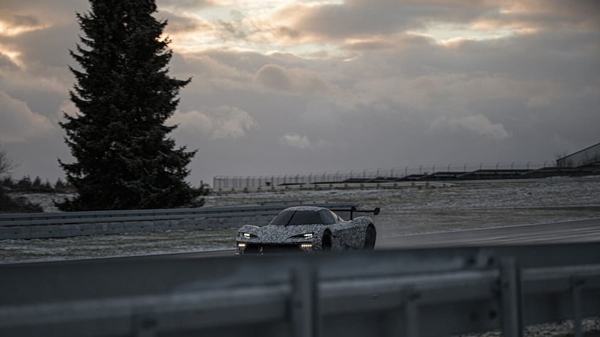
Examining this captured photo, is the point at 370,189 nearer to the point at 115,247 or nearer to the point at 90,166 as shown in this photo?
the point at 90,166

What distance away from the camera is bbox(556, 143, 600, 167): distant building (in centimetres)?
9825

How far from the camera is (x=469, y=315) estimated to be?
212 inches

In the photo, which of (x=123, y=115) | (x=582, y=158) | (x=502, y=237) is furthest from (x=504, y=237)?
(x=582, y=158)

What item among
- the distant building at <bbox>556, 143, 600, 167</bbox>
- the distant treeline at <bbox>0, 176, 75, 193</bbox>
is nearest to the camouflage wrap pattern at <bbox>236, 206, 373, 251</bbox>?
the distant treeline at <bbox>0, 176, 75, 193</bbox>

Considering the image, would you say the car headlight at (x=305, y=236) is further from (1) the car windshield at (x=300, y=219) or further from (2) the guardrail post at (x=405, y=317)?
(2) the guardrail post at (x=405, y=317)

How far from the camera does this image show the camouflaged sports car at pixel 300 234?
1664 cm

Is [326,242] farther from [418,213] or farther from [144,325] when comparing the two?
[418,213]

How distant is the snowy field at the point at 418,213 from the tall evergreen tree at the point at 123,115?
722 centimetres

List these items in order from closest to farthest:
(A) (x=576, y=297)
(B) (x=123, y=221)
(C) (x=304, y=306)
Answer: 1. (C) (x=304, y=306)
2. (A) (x=576, y=297)
3. (B) (x=123, y=221)

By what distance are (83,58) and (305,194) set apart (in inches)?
1400

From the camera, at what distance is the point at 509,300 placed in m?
5.51

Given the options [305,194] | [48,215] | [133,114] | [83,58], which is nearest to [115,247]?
[48,215]

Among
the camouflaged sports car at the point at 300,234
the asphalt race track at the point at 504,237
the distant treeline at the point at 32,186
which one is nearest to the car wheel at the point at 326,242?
the camouflaged sports car at the point at 300,234

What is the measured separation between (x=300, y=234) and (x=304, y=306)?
1247cm
